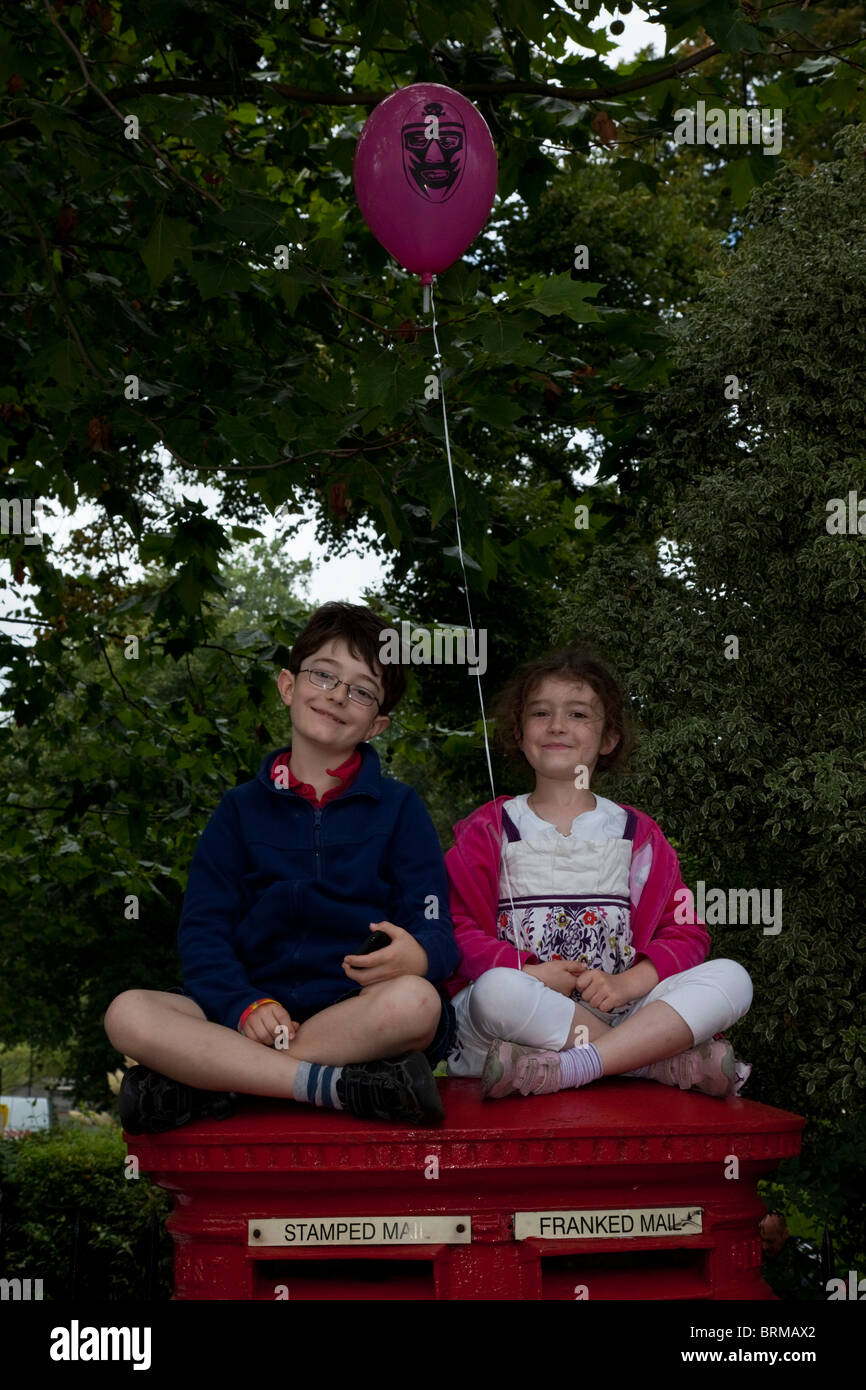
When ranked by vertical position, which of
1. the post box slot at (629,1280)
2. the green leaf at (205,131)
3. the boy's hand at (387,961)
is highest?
the green leaf at (205,131)

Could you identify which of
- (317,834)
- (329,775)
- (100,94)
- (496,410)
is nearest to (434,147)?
(496,410)

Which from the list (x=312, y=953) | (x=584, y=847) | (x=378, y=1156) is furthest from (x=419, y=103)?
(x=378, y=1156)

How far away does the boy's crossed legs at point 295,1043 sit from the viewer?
8.93 feet

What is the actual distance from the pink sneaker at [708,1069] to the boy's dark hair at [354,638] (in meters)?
1.17

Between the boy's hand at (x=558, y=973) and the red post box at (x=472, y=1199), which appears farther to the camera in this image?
the boy's hand at (x=558, y=973)

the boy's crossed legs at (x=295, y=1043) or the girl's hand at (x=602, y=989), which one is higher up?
the girl's hand at (x=602, y=989)

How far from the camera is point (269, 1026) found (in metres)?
2.86

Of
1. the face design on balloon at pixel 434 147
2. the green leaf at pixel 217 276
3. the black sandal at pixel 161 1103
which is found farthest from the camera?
the green leaf at pixel 217 276

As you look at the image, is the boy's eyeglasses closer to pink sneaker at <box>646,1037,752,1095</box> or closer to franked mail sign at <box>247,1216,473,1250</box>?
pink sneaker at <box>646,1037,752,1095</box>

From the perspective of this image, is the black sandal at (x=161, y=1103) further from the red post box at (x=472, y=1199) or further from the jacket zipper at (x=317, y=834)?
the jacket zipper at (x=317, y=834)

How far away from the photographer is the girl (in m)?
3.00

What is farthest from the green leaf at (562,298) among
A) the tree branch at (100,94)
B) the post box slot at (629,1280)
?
the post box slot at (629,1280)

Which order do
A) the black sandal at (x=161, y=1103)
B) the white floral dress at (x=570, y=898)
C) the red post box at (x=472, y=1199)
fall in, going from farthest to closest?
the white floral dress at (x=570, y=898), the black sandal at (x=161, y=1103), the red post box at (x=472, y=1199)

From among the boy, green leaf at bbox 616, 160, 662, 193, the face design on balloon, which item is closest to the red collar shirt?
the boy
